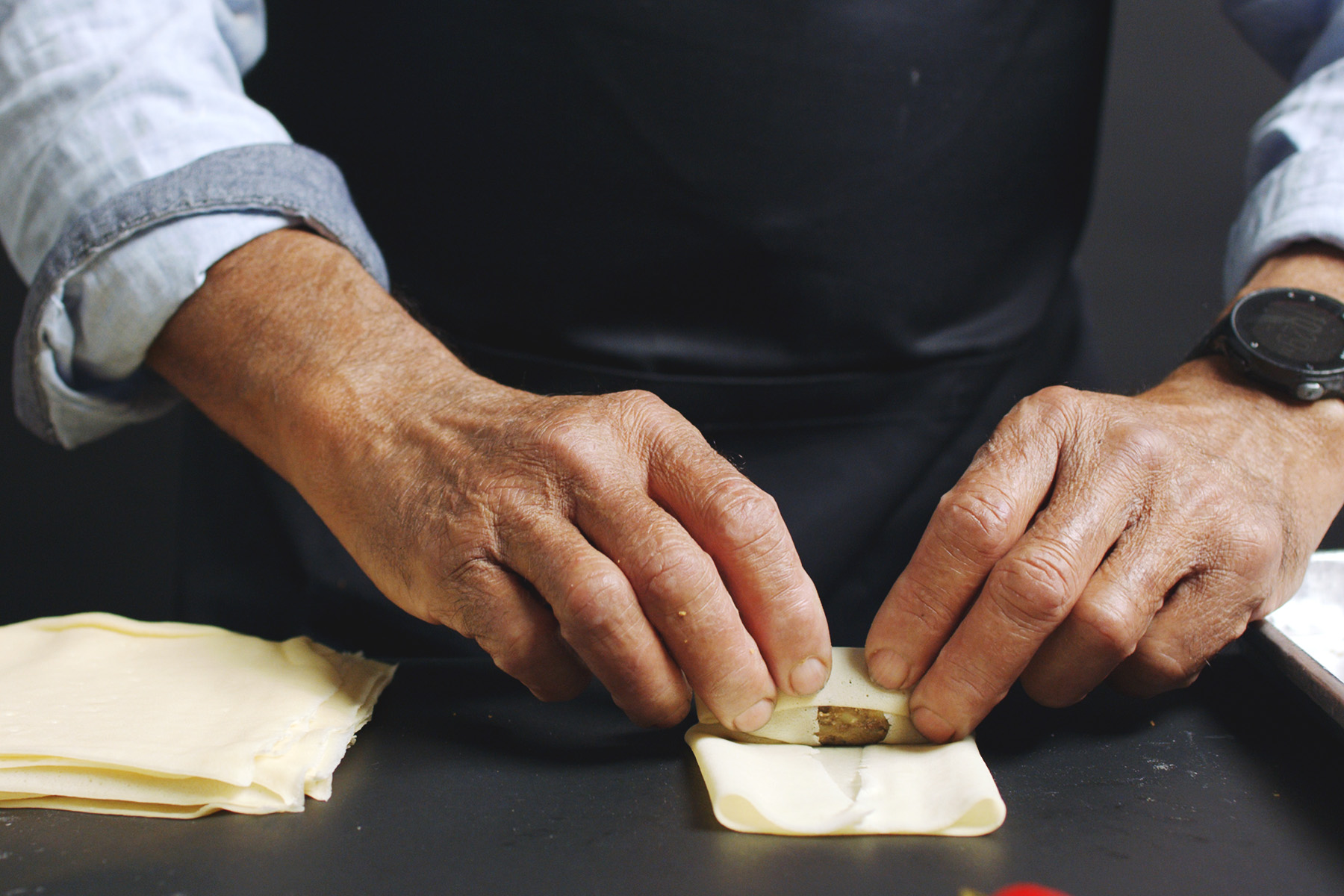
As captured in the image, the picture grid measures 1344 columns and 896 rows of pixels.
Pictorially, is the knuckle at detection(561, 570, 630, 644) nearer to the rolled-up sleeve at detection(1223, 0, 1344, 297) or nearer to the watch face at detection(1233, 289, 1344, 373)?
the watch face at detection(1233, 289, 1344, 373)

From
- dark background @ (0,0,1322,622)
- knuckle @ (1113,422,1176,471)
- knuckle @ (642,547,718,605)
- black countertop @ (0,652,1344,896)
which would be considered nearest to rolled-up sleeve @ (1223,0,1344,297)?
knuckle @ (1113,422,1176,471)

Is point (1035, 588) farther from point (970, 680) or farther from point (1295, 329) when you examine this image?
point (1295, 329)

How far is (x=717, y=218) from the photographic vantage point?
3.14ft

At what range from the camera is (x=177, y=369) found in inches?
33.2

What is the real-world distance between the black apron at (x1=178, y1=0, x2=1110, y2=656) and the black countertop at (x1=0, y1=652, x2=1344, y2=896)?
0.39m

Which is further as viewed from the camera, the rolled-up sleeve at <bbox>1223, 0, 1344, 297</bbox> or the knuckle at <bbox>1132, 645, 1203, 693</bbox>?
the rolled-up sleeve at <bbox>1223, 0, 1344, 297</bbox>

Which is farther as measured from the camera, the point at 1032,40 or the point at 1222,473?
the point at 1032,40

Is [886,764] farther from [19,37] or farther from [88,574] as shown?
[88,574]

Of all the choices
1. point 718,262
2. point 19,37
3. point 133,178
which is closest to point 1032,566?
point 718,262

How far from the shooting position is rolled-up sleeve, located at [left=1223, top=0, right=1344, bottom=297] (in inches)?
35.2

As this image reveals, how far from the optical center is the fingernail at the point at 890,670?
646 mm

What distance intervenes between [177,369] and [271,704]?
35cm

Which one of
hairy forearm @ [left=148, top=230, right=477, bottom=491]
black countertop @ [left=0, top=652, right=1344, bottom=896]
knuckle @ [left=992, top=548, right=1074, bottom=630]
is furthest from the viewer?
hairy forearm @ [left=148, top=230, right=477, bottom=491]

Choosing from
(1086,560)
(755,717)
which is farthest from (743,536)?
(1086,560)
